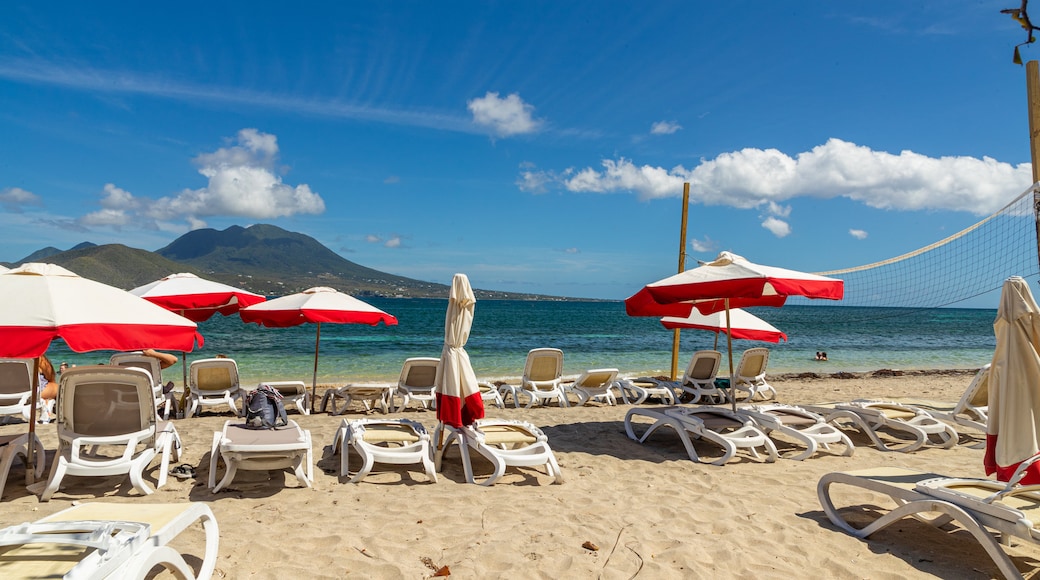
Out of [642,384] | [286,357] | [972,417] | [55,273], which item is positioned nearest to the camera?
[55,273]

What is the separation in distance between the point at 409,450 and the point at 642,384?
6.23 meters

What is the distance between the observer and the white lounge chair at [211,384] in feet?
27.0

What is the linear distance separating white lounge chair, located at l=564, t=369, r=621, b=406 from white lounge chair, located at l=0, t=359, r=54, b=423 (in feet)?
23.9

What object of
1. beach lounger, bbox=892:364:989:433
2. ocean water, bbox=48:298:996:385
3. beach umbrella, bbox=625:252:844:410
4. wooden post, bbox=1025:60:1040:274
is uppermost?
wooden post, bbox=1025:60:1040:274

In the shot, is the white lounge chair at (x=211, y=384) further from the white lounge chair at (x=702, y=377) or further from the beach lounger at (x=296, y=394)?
the white lounge chair at (x=702, y=377)

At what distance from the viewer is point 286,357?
21.7 metres

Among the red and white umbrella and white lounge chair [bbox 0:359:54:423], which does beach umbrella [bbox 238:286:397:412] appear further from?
white lounge chair [bbox 0:359:54:423]

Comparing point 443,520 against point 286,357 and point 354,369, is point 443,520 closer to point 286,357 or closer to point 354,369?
point 354,369

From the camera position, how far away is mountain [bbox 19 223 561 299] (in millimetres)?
72375

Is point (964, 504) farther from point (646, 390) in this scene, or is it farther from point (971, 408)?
point (646, 390)

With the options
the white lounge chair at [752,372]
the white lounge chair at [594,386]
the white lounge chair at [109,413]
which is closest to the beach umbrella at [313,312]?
the white lounge chair at [109,413]

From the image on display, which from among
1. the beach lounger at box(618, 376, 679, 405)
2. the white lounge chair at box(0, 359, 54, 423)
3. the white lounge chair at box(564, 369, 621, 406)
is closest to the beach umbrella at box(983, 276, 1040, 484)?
the white lounge chair at box(564, 369, 621, 406)

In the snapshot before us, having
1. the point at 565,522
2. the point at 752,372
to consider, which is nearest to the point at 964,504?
the point at 565,522

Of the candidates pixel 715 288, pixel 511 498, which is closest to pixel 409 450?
pixel 511 498
